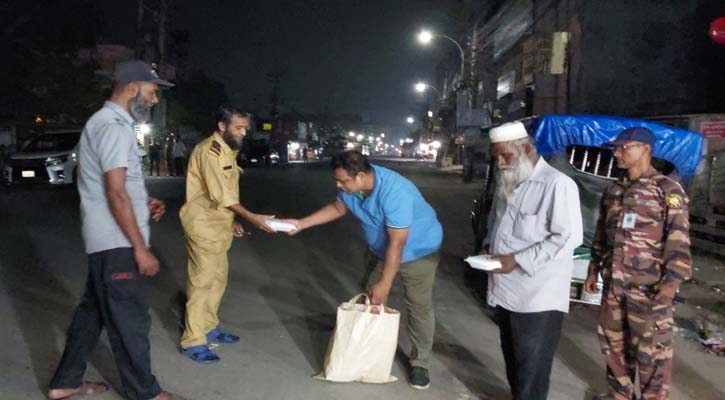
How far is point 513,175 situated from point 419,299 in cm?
130

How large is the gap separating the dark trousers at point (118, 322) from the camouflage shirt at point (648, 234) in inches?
108

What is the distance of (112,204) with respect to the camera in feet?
11.0

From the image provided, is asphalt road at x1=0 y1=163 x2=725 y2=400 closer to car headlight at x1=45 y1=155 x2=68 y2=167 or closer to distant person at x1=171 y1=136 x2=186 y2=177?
car headlight at x1=45 y1=155 x2=68 y2=167

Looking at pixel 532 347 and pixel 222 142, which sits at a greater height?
pixel 222 142

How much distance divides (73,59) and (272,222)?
84.7 ft

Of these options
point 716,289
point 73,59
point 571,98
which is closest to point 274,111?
point 73,59

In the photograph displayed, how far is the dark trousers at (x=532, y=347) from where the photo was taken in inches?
133

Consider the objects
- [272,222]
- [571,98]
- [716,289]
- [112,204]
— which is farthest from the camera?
[571,98]

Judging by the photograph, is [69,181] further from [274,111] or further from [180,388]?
[274,111]

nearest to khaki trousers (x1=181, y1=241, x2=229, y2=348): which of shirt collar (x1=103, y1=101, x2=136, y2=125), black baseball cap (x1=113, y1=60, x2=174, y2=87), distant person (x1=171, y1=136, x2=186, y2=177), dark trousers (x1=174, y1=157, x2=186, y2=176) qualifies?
shirt collar (x1=103, y1=101, x2=136, y2=125)

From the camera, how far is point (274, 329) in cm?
570

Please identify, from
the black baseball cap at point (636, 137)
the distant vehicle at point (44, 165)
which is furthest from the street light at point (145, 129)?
the black baseball cap at point (636, 137)

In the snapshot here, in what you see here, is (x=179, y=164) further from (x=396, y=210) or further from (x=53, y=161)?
(x=396, y=210)

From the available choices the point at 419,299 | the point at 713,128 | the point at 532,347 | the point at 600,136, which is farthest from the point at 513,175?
the point at 713,128
